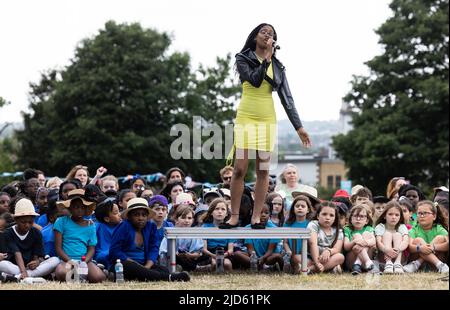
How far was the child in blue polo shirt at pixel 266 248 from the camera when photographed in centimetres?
1062

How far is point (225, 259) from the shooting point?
10680mm

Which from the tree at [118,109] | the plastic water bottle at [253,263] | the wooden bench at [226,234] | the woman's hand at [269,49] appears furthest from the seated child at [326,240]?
the tree at [118,109]

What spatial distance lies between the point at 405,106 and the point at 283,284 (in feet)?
110

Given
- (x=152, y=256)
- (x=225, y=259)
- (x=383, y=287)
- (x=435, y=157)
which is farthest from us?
(x=435, y=157)

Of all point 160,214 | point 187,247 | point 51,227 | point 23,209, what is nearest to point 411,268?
point 187,247

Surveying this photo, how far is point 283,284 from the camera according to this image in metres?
8.69

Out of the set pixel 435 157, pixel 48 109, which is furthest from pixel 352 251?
pixel 48 109

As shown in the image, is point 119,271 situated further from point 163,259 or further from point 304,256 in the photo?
point 304,256

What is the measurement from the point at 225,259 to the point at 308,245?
1.07m

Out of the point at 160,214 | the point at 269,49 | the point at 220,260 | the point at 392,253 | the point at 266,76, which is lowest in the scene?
the point at 220,260

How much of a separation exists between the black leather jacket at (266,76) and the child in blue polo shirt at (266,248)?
1.51 meters
